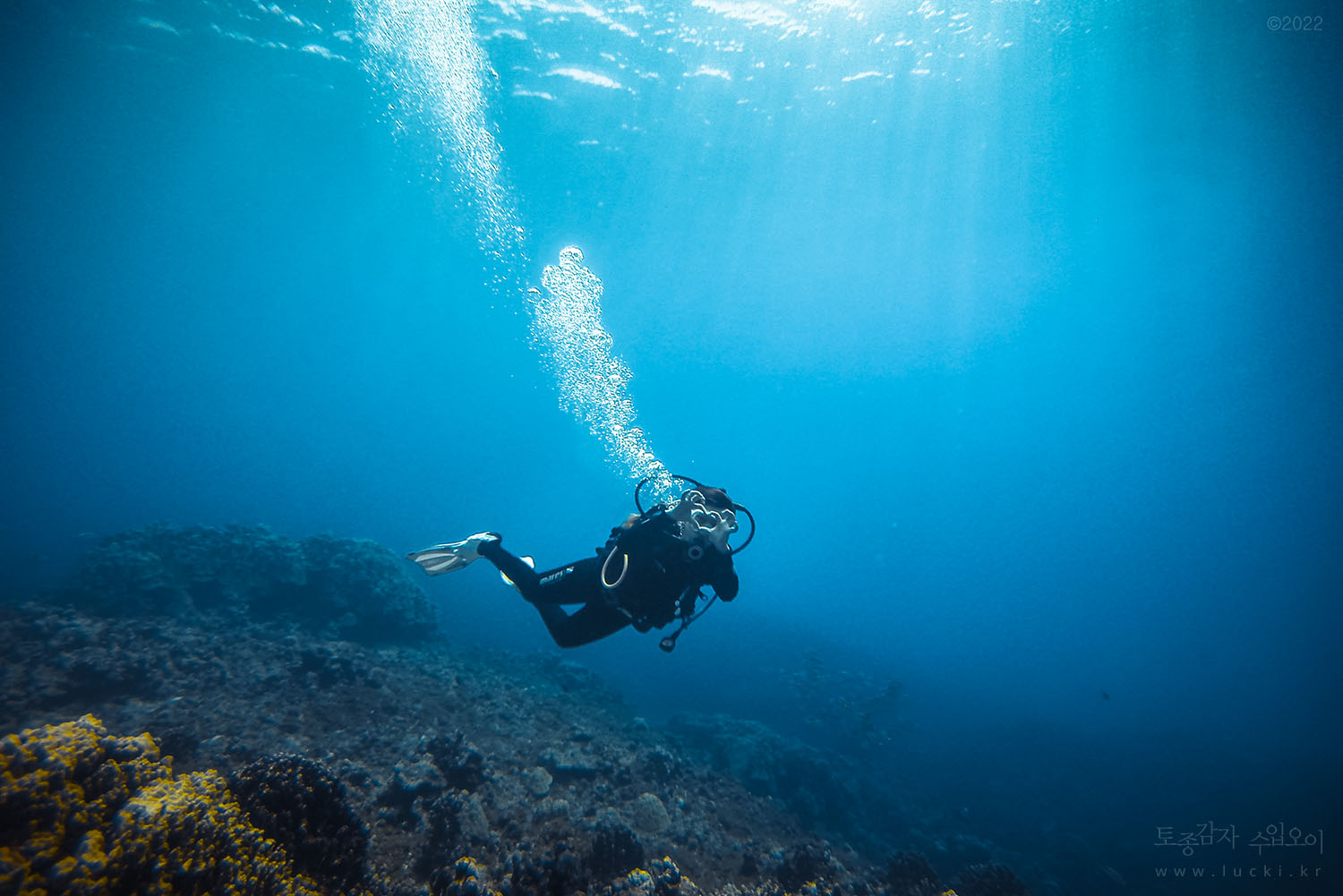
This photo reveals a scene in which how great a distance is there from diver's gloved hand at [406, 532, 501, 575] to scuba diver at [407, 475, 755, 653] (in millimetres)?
17

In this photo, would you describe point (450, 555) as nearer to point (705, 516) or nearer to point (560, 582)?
point (560, 582)

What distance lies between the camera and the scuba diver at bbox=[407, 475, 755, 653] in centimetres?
506

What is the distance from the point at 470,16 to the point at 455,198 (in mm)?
21123

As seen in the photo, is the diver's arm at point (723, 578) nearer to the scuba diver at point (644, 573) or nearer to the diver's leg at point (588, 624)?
the scuba diver at point (644, 573)

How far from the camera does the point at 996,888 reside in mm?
6000

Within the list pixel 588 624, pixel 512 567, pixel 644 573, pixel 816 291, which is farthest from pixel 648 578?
pixel 816 291

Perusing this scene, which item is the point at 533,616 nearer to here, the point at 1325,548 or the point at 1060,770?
the point at 1060,770

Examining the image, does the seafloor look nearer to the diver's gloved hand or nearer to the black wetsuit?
the black wetsuit

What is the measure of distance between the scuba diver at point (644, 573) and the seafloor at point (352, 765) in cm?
213

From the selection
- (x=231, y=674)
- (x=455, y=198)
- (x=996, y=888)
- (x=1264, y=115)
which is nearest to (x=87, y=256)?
(x=455, y=198)

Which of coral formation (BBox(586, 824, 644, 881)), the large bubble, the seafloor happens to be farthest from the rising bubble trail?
coral formation (BBox(586, 824, 644, 881))

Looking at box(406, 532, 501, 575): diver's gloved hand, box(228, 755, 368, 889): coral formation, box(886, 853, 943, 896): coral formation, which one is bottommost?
box(886, 853, 943, 896): coral formation

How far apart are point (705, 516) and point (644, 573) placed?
96 cm

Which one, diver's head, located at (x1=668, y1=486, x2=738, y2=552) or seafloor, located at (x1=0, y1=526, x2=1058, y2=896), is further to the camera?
diver's head, located at (x1=668, y1=486, x2=738, y2=552)
